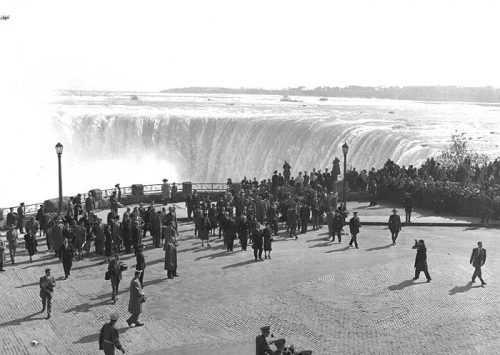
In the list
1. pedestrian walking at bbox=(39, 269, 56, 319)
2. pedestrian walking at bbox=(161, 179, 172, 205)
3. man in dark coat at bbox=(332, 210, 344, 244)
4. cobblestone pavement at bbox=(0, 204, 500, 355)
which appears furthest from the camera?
pedestrian walking at bbox=(161, 179, 172, 205)

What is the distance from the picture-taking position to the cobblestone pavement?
1386 cm

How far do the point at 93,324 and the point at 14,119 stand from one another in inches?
2792

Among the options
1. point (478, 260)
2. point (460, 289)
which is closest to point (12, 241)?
point (460, 289)

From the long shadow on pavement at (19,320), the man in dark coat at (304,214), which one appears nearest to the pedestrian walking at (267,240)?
the man in dark coat at (304,214)

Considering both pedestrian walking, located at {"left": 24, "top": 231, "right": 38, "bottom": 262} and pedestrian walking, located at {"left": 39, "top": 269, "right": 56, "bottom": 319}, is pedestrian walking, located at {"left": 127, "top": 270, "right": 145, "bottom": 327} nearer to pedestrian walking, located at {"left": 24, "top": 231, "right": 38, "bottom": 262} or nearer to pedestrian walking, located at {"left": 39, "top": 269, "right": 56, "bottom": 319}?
pedestrian walking, located at {"left": 39, "top": 269, "right": 56, "bottom": 319}

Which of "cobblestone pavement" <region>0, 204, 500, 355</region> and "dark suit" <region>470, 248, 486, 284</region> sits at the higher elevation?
"dark suit" <region>470, 248, 486, 284</region>

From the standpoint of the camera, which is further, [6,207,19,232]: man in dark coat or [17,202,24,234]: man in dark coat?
[17,202,24,234]: man in dark coat

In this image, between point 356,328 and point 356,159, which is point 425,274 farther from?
point 356,159

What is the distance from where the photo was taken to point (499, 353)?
1299 cm

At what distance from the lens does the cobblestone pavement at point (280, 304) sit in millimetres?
13859

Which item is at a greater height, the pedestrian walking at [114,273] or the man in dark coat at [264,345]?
the man in dark coat at [264,345]

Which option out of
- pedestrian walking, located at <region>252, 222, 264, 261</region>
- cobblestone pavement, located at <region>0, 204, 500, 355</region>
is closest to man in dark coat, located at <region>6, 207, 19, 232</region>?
cobblestone pavement, located at <region>0, 204, 500, 355</region>

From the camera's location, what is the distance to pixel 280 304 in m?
16.2

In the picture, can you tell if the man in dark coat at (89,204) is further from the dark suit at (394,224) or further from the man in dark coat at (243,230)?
the dark suit at (394,224)
